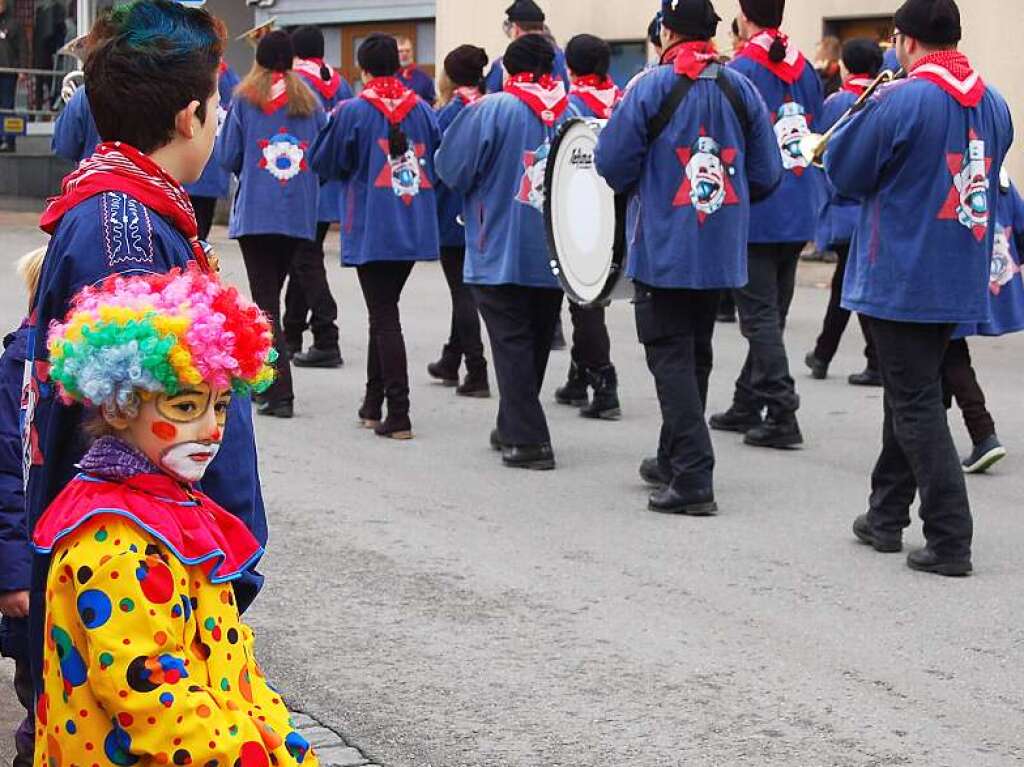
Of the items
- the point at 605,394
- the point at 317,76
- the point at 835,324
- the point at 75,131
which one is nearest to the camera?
the point at 75,131

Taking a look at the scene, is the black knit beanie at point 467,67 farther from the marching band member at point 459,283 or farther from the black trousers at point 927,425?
the black trousers at point 927,425

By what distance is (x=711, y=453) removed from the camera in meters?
7.52

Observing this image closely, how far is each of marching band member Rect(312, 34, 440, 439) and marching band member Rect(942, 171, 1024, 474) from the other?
2.62 m

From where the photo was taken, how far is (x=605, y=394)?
9.80 m

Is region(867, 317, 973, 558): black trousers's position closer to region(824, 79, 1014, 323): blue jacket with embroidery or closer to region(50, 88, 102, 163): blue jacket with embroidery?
region(824, 79, 1014, 323): blue jacket with embroidery

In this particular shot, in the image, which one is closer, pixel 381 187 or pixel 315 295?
pixel 381 187

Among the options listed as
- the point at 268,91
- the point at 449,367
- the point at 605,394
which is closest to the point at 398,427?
the point at 605,394

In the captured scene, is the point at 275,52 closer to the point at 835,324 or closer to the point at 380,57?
the point at 380,57

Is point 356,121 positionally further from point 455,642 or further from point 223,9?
point 223,9

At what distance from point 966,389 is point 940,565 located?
1.89m

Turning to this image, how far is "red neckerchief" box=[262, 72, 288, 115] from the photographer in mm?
9938

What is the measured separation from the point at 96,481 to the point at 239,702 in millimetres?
383

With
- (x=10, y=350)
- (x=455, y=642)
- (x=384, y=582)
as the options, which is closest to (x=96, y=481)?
(x=10, y=350)

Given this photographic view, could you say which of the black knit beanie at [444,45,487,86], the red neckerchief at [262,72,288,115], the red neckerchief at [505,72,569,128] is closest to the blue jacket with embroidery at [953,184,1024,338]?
the red neckerchief at [505,72,569,128]
